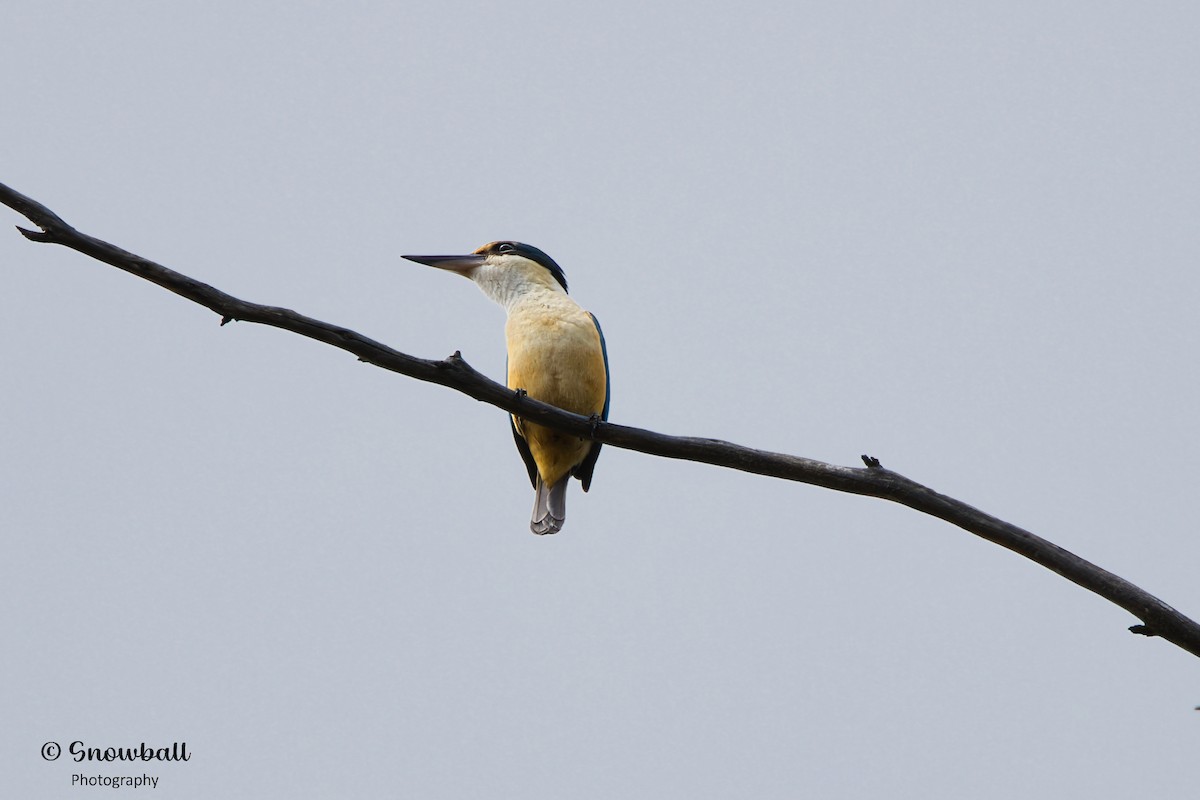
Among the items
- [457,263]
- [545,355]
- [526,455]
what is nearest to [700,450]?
[545,355]

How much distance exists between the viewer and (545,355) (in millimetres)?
5004

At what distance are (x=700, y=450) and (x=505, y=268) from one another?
298 cm

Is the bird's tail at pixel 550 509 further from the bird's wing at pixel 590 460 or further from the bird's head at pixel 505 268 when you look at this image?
the bird's head at pixel 505 268

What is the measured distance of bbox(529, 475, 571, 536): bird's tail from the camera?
217 inches

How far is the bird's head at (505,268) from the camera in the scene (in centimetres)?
577

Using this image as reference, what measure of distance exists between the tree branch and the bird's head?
2620mm

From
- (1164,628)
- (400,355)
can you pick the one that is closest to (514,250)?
(400,355)

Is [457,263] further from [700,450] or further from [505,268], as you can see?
[700,450]

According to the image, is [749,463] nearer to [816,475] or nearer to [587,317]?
[816,475]

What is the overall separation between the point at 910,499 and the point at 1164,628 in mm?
730

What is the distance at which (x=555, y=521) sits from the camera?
18.1 feet

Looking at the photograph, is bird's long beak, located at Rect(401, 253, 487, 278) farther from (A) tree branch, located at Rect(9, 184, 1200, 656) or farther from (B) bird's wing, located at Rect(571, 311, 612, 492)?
(A) tree branch, located at Rect(9, 184, 1200, 656)

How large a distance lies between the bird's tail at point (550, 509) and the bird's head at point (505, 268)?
3.46ft

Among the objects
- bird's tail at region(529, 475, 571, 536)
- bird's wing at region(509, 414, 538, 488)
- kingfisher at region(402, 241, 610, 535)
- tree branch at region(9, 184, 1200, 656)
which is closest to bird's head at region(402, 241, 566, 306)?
kingfisher at region(402, 241, 610, 535)
